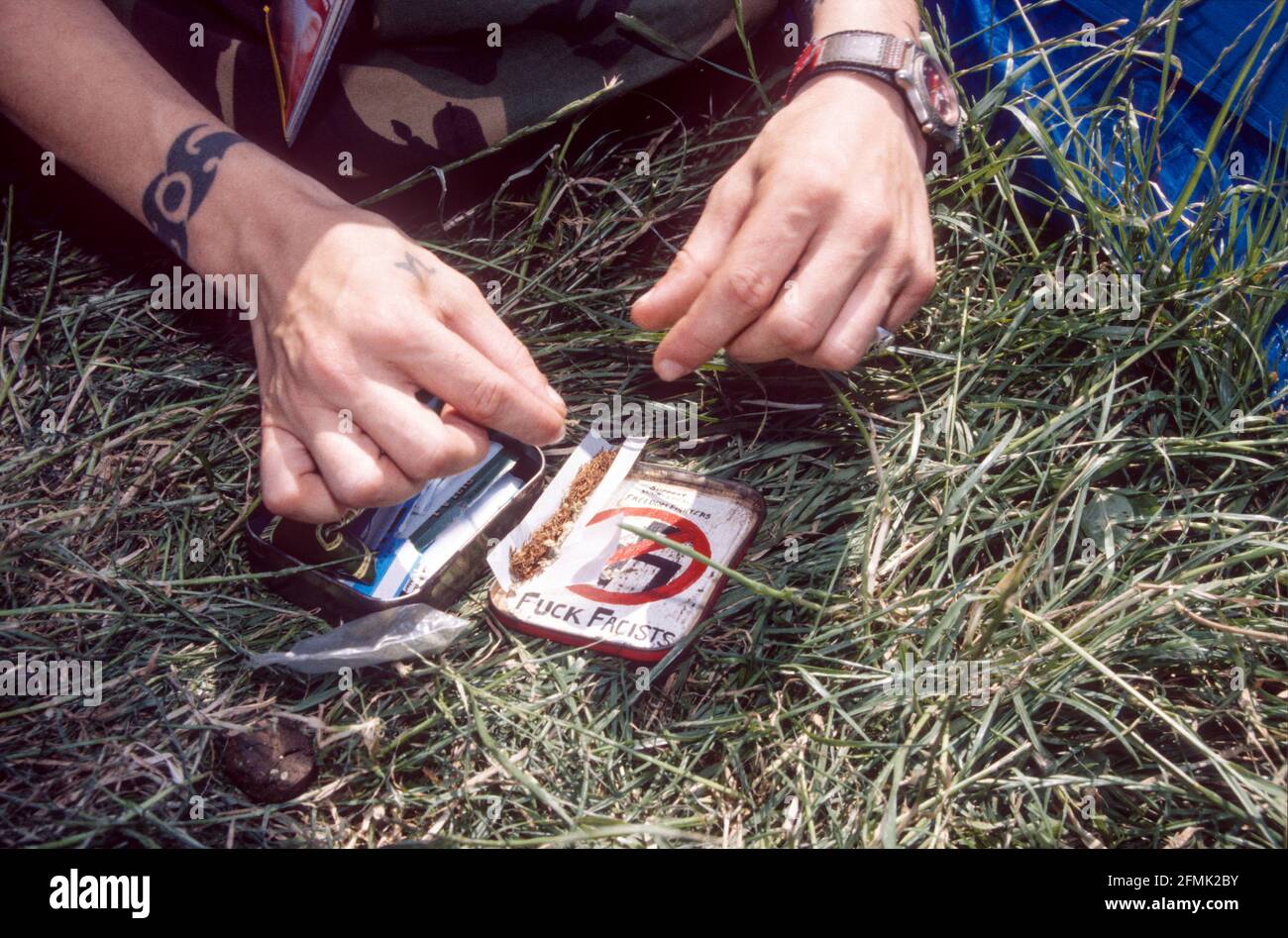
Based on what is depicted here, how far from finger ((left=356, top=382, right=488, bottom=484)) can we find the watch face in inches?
39.8

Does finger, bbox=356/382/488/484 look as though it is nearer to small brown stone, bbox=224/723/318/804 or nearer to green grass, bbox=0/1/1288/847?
green grass, bbox=0/1/1288/847

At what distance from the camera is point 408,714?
1.41 metres

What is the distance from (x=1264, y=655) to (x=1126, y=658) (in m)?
0.19

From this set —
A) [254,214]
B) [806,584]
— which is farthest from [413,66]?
[806,584]

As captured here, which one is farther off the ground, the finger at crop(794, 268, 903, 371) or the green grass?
the finger at crop(794, 268, 903, 371)

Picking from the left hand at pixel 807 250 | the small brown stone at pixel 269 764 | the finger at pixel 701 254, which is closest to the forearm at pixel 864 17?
the left hand at pixel 807 250

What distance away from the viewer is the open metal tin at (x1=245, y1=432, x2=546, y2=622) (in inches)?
55.8

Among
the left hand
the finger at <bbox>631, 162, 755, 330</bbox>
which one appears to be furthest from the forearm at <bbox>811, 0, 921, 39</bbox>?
the finger at <bbox>631, 162, 755, 330</bbox>

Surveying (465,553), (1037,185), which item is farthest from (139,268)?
(1037,185)

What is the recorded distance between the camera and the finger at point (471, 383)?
124cm

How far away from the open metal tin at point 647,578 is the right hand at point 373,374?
26cm

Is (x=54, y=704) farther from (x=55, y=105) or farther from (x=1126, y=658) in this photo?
(x=1126, y=658)

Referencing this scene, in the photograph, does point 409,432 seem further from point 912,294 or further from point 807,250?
point 912,294

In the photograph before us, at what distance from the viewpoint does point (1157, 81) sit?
1708 millimetres
